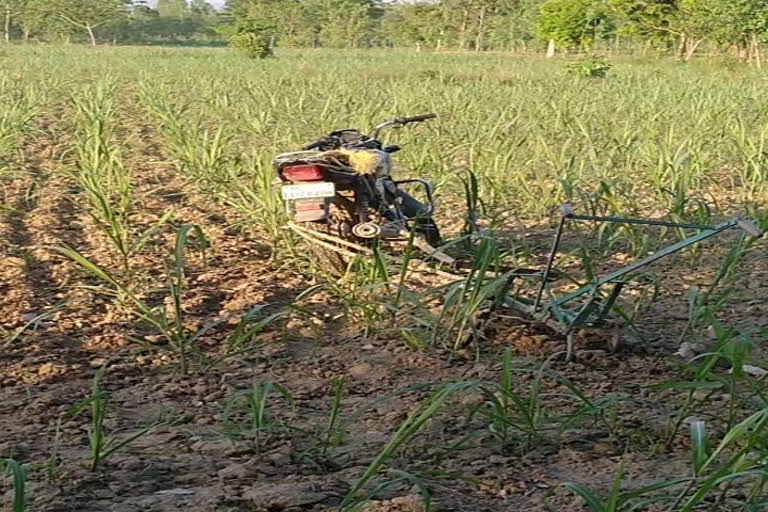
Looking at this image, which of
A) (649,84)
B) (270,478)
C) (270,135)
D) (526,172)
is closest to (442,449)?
(270,478)

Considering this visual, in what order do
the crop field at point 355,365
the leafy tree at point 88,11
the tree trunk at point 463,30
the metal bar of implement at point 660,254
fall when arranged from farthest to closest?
the leafy tree at point 88,11 → the tree trunk at point 463,30 → the metal bar of implement at point 660,254 → the crop field at point 355,365

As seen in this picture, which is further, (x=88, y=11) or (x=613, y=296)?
(x=88, y=11)

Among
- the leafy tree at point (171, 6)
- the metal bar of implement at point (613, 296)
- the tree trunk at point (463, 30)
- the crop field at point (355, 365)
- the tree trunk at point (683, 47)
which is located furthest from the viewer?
the leafy tree at point (171, 6)

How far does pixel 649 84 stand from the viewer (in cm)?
1266

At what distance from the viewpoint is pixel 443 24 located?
44.0 metres

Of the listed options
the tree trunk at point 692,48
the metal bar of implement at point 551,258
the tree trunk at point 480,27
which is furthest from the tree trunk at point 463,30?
the metal bar of implement at point 551,258

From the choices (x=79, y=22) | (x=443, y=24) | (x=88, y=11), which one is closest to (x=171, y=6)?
(x=88, y=11)

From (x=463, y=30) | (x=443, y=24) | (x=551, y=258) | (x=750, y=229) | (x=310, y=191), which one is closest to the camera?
(x=750, y=229)

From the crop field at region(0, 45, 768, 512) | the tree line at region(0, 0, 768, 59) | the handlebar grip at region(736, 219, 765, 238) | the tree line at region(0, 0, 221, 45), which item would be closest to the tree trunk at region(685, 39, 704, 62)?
the tree line at region(0, 0, 768, 59)

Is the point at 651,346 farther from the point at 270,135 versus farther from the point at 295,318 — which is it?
the point at 270,135

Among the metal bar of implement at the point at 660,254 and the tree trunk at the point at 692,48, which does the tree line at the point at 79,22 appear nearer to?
the tree trunk at the point at 692,48

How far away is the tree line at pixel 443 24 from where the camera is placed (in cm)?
2348

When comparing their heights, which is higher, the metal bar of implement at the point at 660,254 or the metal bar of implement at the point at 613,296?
the metal bar of implement at the point at 660,254

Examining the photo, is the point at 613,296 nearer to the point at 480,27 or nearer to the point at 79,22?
the point at 480,27
